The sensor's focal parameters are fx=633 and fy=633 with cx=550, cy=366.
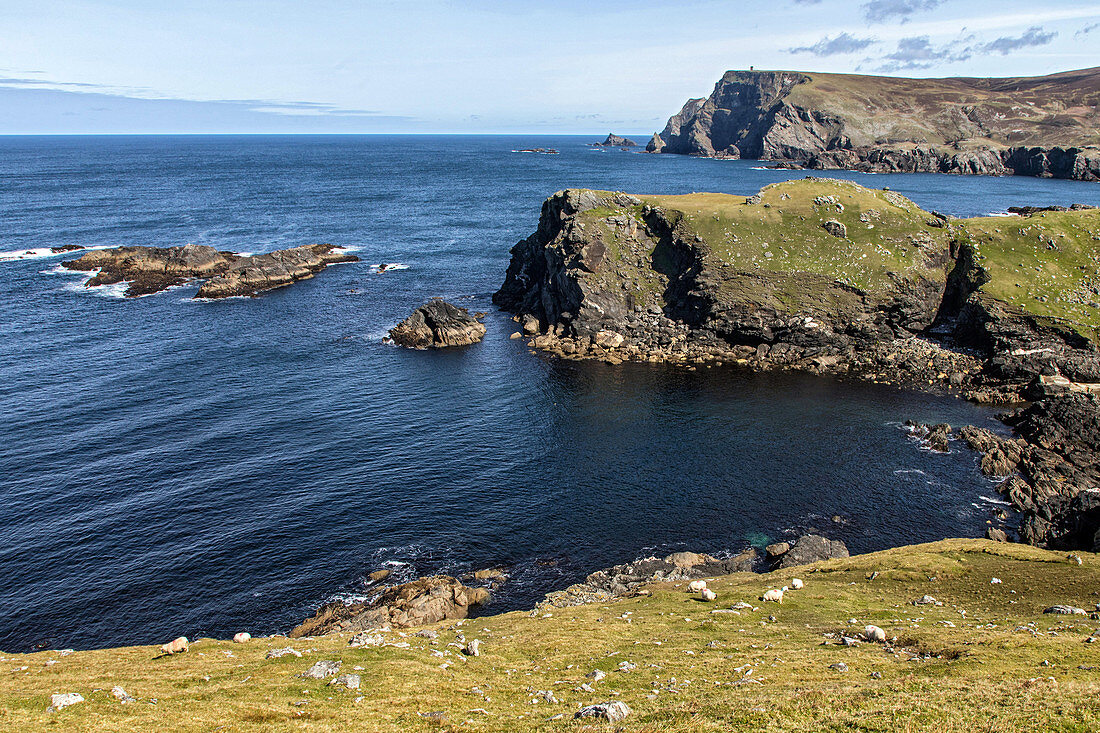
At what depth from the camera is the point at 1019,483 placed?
200 feet

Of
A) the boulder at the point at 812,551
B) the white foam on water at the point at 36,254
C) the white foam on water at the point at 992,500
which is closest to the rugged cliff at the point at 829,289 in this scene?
the white foam on water at the point at 992,500

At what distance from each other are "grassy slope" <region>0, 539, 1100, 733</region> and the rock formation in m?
66.5

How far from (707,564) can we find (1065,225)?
97757 mm

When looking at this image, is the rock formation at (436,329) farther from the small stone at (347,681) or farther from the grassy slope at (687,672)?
the small stone at (347,681)

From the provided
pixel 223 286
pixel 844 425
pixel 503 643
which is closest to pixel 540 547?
pixel 503 643

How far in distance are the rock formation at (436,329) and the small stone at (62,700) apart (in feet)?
263

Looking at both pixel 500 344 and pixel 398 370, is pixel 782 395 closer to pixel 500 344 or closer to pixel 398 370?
pixel 500 344

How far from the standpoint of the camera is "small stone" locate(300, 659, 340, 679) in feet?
94.2

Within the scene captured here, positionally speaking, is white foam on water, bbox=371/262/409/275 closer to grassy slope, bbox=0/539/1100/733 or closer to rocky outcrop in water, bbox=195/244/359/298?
rocky outcrop in water, bbox=195/244/359/298

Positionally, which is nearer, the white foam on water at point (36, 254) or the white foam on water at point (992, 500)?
the white foam on water at point (992, 500)

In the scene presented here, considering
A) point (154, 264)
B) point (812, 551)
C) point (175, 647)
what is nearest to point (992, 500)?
point (812, 551)

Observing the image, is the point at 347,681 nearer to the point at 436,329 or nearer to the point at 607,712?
the point at 607,712

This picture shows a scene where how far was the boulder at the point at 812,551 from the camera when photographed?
5006 centimetres

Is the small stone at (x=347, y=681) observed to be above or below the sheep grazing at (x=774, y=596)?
above
